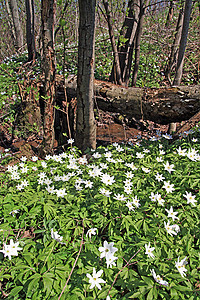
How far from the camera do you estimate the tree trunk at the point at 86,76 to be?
8.68 feet

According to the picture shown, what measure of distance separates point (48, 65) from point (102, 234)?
7.80ft

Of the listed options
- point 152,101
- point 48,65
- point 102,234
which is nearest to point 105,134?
point 152,101

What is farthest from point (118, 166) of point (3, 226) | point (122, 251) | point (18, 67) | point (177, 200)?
point (18, 67)

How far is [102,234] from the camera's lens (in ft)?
6.34

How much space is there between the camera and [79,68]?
2.91m

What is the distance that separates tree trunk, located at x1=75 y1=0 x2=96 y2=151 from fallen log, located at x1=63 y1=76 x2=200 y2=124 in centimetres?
92

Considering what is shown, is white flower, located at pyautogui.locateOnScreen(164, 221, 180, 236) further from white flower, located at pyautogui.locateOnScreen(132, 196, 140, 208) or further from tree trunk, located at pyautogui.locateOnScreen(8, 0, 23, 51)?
tree trunk, located at pyautogui.locateOnScreen(8, 0, 23, 51)

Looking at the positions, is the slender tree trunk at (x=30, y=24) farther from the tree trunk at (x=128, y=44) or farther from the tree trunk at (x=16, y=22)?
the tree trunk at (x=128, y=44)

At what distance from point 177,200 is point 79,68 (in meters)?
2.14

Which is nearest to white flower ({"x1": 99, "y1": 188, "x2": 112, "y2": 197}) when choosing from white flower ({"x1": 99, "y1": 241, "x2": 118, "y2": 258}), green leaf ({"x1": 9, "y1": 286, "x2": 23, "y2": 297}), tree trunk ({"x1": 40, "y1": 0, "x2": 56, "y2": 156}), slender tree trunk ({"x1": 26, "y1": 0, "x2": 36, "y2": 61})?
white flower ({"x1": 99, "y1": 241, "x2": 118, "y2": 258})

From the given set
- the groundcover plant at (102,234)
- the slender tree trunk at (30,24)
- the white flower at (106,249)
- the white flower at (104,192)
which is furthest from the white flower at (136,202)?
the slender tree trunk at (30,24)

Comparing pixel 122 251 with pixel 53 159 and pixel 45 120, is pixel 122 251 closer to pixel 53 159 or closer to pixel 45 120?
pixel 53 159

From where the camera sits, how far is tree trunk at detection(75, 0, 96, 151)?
2646mm

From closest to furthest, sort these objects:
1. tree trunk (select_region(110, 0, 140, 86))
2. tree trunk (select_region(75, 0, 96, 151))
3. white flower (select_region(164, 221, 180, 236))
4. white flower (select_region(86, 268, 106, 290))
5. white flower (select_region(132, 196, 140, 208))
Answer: white flower (select_region(86, 268, 106, 290)) → white flower (select_region(164, 221, 180, 236)) → white flower (select_region(132, 196, 140, 208)) → tree trunk (select_region(75, 0, 96, 151)) → tree trunk (select_region(110, 0, 140, 86))
